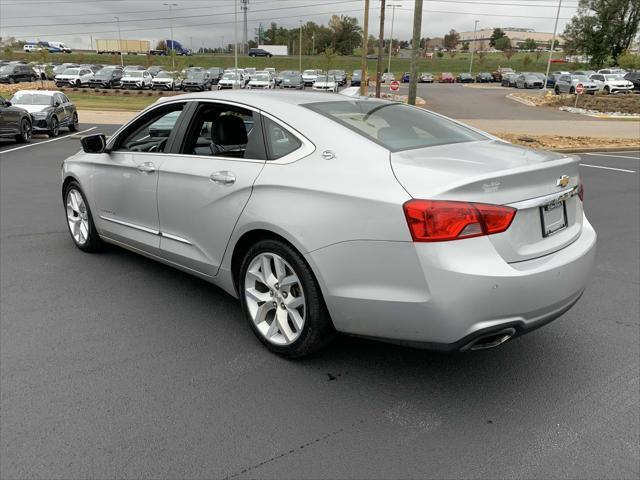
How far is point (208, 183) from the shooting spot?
3615 millimetres

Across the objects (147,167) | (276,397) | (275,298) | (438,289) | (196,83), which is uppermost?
(147,167)

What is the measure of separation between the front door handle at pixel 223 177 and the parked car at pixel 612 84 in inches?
1778

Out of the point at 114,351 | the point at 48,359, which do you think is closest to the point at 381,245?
the point at 114,351

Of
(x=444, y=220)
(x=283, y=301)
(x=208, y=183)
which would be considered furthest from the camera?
(x=208, y=183)

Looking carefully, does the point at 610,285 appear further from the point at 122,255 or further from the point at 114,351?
the point at 122,255

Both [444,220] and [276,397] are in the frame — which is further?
[276,397]

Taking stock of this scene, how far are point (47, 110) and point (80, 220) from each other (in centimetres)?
1415

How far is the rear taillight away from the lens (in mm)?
2555

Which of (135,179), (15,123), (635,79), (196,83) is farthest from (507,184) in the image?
(635,79)

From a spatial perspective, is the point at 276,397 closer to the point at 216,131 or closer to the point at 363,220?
the point at 363,220

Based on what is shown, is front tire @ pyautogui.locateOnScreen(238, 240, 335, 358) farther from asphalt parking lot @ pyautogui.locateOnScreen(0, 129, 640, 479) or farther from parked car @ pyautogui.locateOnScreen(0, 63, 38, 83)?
parked car @ pyautogui.locateOnScreen(0, 63, 38, 83)

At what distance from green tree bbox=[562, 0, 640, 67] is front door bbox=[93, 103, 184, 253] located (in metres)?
85.6

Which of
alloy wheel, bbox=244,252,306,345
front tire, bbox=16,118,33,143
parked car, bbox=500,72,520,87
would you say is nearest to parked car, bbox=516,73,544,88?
parked car, bbox=500,72,520,87

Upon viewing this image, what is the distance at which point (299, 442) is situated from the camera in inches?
104
